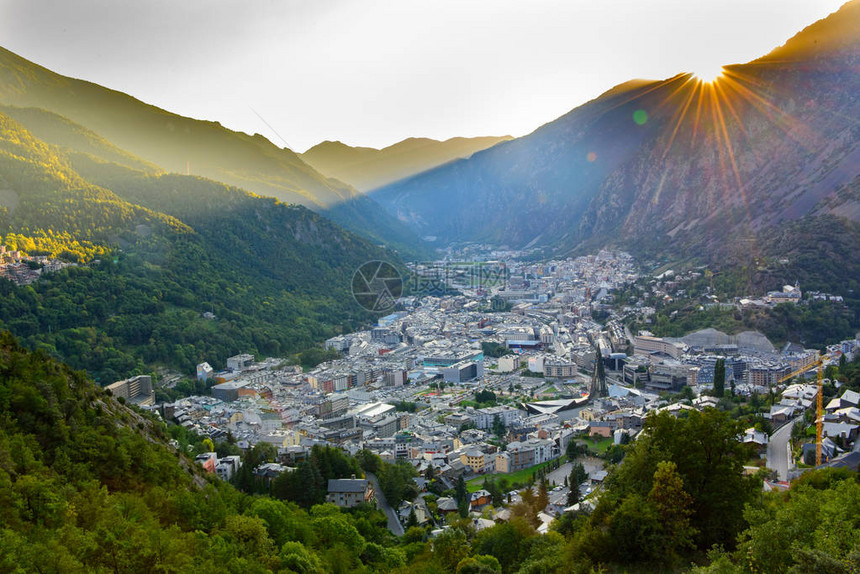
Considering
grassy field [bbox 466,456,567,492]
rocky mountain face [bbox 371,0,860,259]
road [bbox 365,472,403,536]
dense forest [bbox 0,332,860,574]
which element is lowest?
grassy field [bbox 466,456,567,492]

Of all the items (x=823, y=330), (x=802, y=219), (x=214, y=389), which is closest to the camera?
(x=214, y=389)

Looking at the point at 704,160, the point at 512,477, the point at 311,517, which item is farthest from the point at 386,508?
the point at 704,160

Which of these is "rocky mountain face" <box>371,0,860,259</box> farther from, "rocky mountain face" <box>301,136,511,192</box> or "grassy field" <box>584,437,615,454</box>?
"rocky mountain face" <box>301,136,511,192</box>

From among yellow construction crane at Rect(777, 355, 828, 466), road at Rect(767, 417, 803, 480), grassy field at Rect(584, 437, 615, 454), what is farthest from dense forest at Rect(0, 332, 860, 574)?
grassy field at Rect(584, 437, 615, 454)

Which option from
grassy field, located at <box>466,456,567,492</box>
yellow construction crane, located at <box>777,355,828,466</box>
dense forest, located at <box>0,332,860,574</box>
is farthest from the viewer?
grassy field, located at <box>466,456,567,492</box>

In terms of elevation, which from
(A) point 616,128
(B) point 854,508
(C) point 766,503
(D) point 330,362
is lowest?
(D) point 330,362

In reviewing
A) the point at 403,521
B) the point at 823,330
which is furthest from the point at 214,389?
the point at 823,330

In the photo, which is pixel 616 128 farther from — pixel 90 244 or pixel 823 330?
pixel 90 244
